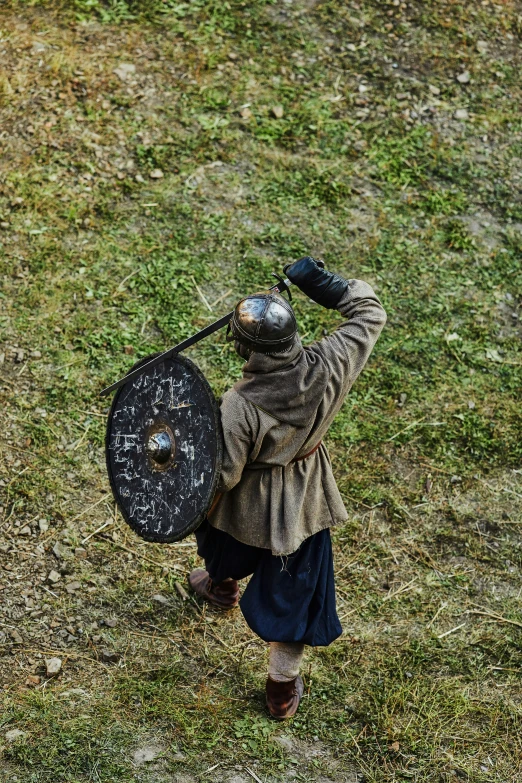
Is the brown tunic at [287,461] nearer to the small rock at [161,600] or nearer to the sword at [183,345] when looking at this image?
the sword at [183,345]

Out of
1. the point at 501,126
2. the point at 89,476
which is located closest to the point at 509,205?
the point at 501,126

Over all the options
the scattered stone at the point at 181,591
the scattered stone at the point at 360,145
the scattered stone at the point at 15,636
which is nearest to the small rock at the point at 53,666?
the scattered stone at the point at 15,636

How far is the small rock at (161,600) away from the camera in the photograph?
4.52 metres

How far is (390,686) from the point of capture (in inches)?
167

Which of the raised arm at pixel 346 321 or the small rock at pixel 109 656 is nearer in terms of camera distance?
the raised arm at pixel 346 321

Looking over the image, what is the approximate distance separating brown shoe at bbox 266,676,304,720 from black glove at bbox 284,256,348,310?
171 centimetres

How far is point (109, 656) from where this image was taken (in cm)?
421

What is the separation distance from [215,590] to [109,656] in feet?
2.01

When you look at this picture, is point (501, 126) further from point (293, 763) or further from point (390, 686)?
point (293, 763)

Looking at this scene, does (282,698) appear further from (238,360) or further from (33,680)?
(238,360)

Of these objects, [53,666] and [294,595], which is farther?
[53,666]

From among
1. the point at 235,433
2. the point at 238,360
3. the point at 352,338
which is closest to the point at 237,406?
the point at 235,433

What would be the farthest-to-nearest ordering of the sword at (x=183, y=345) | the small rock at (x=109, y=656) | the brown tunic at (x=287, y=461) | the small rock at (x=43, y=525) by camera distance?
the small rock at (x=43, y=525) → the small rock at (x=109, y=656) → the sword at (x=183, y=345) → the brown tunic at (x=287, y=461)

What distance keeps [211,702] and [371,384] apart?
8.12 feet
